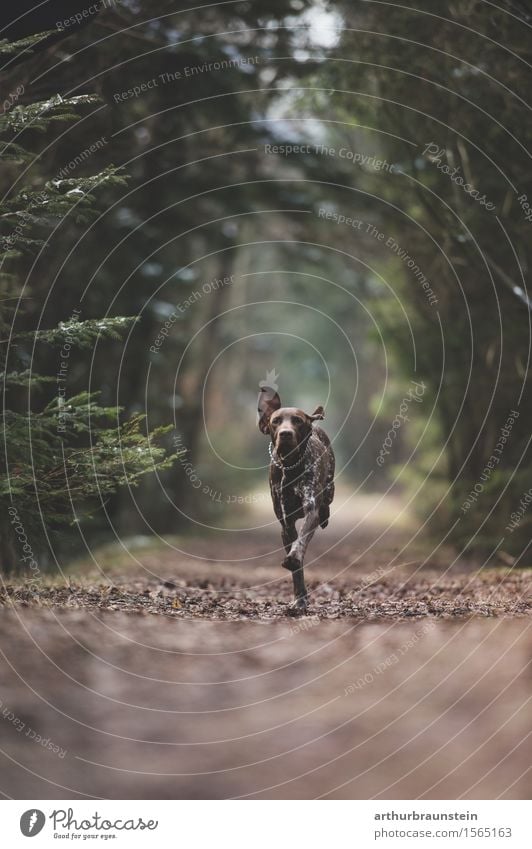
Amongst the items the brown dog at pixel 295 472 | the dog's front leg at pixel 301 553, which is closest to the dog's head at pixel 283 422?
the brown dog at pixel 295 472

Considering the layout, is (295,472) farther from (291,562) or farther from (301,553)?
(291,562)

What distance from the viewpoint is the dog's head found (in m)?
5.57

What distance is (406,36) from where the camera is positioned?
10.6 m

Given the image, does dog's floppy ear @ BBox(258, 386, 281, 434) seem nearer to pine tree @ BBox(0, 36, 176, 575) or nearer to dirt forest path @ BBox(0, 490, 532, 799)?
pine tree @ BBox(0, 36, 176, 575)

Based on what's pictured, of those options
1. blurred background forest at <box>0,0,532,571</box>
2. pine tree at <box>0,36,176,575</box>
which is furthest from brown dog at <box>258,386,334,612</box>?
pine tree at <box>0,36,176,575</box>

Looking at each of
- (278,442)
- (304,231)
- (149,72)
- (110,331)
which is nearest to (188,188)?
(149,72)

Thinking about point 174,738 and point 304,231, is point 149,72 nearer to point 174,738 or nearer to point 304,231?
point 304,231

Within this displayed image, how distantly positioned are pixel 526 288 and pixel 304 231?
10.3 metres

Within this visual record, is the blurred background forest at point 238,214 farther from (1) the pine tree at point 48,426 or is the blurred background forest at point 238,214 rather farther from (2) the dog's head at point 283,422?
(2) the dog's head at point 283,422

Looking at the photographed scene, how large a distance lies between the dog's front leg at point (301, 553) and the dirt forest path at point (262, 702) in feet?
0.70

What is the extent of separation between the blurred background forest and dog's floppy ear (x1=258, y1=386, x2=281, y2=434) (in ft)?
0.72

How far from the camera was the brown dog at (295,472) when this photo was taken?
5.72 m

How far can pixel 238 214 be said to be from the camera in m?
14.5
